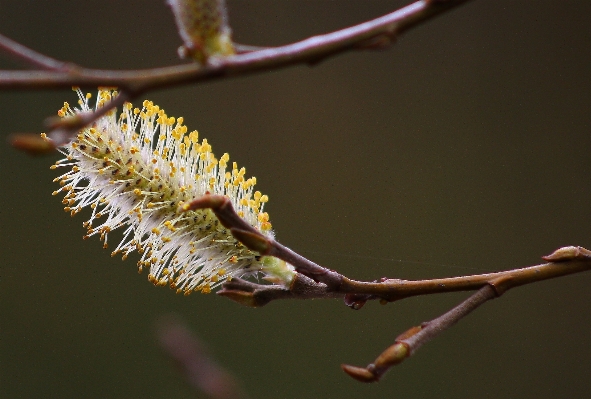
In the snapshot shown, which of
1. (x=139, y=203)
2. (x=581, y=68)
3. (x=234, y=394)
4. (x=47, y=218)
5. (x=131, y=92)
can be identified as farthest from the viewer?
(x=47, y=218)

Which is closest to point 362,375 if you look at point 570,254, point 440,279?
point 440,279

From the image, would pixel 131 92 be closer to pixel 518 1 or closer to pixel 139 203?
pixel 139 203

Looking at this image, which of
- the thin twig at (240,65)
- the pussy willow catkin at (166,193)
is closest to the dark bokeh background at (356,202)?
the pussy willow catkin at (166,193)

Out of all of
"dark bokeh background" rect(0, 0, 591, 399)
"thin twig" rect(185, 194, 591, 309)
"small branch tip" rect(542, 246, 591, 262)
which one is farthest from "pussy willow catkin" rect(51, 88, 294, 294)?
"dark bokeh background" rect(0, 0, 591, 399)

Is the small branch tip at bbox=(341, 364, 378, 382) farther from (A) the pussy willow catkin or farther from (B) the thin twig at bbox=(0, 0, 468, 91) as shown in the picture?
(B) the thin twig at bbox=(0, 0, 468, 91)

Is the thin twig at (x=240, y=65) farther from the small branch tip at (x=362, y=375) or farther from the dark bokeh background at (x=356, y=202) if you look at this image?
the dark bokeh background at (x=356, y=202)

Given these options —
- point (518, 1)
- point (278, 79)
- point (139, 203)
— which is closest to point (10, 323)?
point (278, 79)
